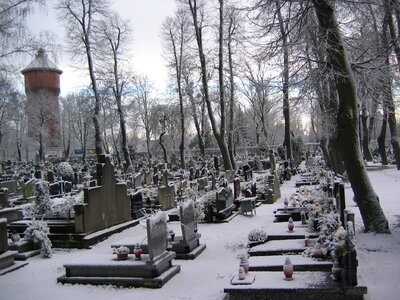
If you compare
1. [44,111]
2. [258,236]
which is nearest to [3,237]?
[258,236]

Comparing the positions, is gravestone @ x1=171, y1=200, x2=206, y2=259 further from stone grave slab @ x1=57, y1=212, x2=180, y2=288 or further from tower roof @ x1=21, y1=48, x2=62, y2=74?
tower roof @ x1=21, y1=48, x2=62, y2=74

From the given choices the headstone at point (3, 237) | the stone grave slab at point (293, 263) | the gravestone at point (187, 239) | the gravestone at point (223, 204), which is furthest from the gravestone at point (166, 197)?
the stone grave slab at point (293, 263)

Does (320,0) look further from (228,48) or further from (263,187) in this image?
(228,48)

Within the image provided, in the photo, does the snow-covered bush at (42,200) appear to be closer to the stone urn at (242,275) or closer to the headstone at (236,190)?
the headstone at (236,190)

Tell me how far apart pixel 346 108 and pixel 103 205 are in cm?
735

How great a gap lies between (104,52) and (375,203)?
24426 mm

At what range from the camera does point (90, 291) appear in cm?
793

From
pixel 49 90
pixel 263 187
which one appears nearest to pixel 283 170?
pixel 263 187

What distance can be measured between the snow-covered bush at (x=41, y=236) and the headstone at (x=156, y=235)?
359 centimetres

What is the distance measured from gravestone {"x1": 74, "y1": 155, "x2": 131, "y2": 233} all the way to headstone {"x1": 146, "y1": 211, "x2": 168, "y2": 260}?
3.91 m

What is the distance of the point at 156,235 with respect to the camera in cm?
842

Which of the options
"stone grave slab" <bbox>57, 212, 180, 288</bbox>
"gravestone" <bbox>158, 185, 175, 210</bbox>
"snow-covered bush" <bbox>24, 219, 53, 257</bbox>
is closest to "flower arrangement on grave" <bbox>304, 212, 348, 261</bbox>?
"stone grave slab" <bbox>57, 212, 180, 288</bbox>

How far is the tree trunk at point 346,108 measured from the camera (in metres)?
10.2

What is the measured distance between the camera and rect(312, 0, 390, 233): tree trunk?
33.3 feet
